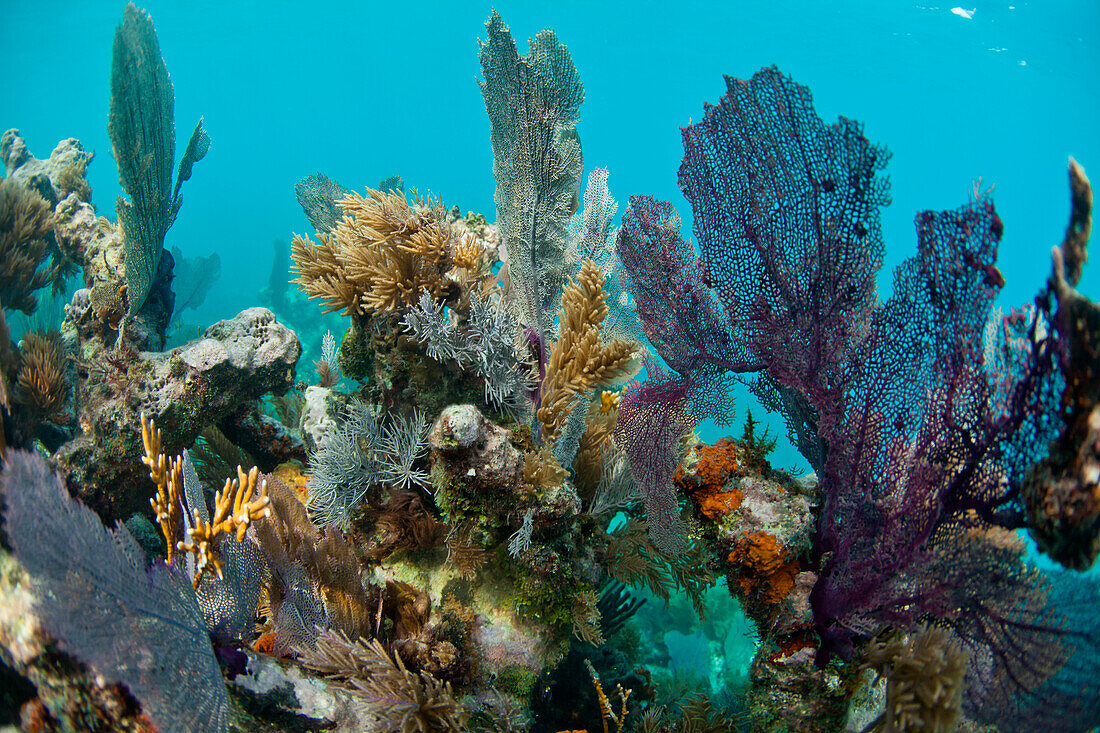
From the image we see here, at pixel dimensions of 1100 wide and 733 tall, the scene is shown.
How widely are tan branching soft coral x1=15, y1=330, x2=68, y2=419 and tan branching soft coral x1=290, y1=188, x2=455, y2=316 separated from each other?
3234mm

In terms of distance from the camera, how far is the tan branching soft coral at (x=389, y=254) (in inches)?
113

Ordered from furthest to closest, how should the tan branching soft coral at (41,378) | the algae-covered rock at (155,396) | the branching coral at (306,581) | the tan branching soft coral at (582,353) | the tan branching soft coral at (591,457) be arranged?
the tan branching soft coral at (41,378)
the algae-covered rock at (155,396)
the tan branching soft coral at (591,457)
the tan branching soft coral at (582,353)
the branching coral at (306,581)

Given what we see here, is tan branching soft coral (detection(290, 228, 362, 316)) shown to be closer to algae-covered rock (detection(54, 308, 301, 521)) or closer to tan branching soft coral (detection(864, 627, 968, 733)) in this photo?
algae-covered rock (detection(54, 308, 301, 521))

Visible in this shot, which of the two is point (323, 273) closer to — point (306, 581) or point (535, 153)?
point (535, 153)

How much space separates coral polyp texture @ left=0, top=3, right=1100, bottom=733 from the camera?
187cm

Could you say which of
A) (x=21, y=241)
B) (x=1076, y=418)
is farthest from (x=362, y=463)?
(x=21, y=241)

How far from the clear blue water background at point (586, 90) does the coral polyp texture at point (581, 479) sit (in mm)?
12843

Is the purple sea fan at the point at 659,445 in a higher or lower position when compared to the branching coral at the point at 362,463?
higher

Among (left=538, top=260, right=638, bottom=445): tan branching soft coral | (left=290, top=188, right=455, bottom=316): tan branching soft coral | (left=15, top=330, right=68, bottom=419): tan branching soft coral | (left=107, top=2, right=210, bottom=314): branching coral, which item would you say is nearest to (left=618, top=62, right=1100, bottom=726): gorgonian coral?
(left=538, top=260, right=638, bottom=445): tan branching soft coral

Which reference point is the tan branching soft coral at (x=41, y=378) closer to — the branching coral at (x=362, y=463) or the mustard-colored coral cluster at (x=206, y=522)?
the mustard-colored coral cluster at (x=206, y=522)

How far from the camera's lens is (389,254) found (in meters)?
2.89

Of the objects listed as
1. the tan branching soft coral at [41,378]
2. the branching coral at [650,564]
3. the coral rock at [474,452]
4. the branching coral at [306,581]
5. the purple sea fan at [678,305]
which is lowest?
the branching coral at [306,581]

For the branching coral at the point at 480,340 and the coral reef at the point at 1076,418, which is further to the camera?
the branching coral at the point at 480,340

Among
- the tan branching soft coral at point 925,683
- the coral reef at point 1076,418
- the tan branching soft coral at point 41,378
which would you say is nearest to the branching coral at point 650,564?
the tan branching soft coral at point 925,683
